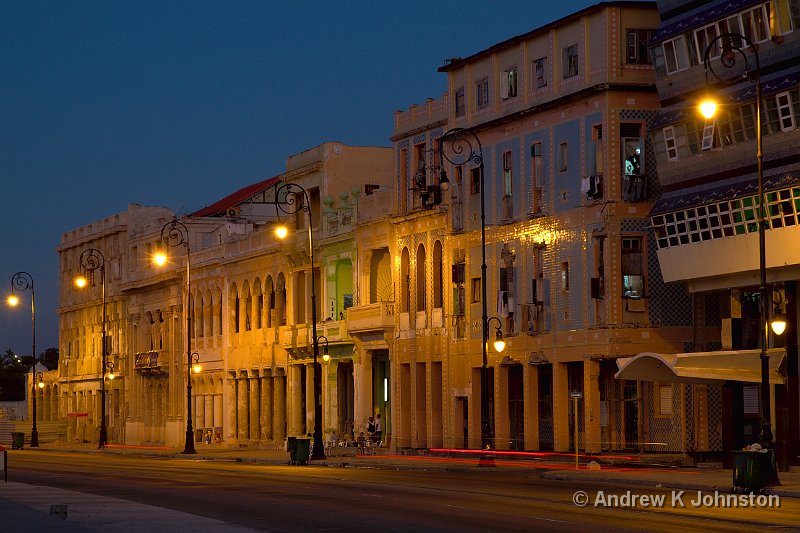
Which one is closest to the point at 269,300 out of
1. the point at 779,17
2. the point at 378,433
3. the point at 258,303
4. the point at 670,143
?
the point at 258,303

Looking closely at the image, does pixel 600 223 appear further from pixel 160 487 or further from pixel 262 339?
pixel 262 339

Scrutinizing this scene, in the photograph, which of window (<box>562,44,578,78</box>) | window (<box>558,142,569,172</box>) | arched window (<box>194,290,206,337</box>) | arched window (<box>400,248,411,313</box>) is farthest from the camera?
arched window (<box>194,290,206,337</box>)

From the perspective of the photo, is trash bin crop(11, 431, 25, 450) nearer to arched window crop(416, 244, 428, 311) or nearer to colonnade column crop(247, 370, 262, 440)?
colonnade column crop(247, 370, 262, 440)

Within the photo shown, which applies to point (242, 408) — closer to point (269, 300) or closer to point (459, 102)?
point (269, 300)

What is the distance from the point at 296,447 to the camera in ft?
203

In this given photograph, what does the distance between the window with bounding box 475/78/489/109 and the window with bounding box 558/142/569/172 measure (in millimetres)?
6197

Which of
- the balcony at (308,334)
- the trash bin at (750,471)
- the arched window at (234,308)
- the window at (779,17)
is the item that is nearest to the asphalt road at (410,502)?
the trash bin at (750,471)

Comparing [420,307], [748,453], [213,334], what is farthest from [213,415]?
[748,453]

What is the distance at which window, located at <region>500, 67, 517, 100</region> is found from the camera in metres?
63.8

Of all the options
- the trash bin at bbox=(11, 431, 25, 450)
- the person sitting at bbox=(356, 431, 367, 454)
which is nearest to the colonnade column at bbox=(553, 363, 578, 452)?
the person sitting at bbox=(356, 431, 367, 454)

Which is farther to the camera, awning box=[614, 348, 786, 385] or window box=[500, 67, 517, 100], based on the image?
window box=[500, 67, 517, 100]

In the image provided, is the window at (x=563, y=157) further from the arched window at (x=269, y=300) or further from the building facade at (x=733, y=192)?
the arched window at (x=269, y=300)

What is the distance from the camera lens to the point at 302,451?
61.6m

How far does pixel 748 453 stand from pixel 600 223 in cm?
2198
